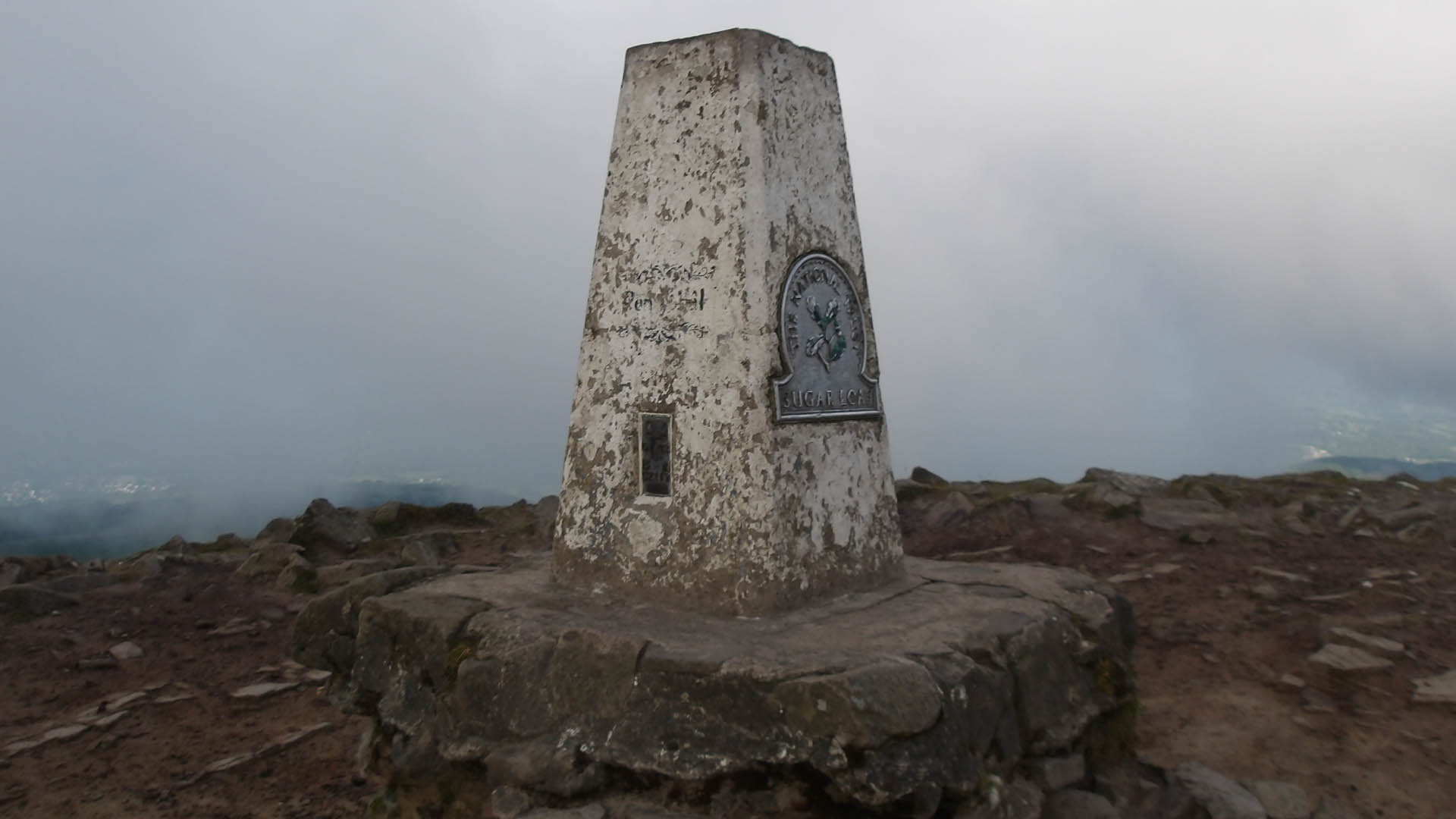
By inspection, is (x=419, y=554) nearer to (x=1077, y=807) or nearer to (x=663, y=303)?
(x=663, y=303)

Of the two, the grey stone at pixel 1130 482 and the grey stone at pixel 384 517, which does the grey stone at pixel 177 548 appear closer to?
Answer: the grey stone at pixel 384 517

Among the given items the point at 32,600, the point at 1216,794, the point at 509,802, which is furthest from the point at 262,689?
the point at 1216,794

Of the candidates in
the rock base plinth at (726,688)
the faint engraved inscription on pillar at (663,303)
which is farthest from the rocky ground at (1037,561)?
the faint engraved inscription on pillar at (663,303)

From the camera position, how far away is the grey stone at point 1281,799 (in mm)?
5254

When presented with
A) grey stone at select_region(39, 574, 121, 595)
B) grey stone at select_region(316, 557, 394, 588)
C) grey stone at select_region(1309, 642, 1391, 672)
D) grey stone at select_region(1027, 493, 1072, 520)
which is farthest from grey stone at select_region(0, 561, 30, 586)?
grey stone at select_region(1309, 642, 1391, 672)

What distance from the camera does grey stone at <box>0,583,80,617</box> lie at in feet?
27.0

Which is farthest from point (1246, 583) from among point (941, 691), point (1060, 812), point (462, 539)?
point (462, 539)

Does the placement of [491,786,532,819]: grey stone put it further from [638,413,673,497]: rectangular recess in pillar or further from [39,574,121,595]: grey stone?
[39,574,121,595]: grey stone

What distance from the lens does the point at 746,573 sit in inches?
186

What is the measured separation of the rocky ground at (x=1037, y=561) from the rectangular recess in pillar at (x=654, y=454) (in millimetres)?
2458

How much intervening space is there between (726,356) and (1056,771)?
2.57 m

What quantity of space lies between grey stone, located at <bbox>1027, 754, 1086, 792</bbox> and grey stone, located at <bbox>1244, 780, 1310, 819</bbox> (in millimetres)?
1238

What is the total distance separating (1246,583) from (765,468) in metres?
6.07

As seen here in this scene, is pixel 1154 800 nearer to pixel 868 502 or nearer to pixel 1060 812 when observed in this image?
pixel 1060 812
